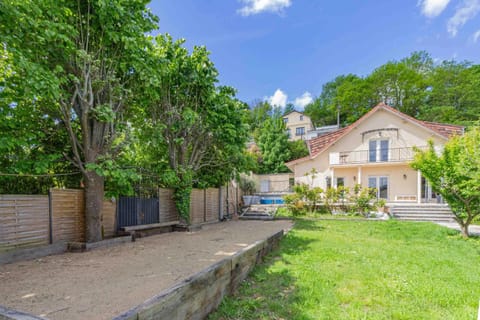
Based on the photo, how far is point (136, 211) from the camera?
286 inches

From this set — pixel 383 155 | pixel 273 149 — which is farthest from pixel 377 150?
pixel 273 149

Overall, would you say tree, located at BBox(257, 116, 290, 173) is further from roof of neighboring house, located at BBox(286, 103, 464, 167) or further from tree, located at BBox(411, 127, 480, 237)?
tree, located at BBox(411, 127, 480, 237)

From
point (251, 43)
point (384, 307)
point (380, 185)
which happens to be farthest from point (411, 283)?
point (251, 43)

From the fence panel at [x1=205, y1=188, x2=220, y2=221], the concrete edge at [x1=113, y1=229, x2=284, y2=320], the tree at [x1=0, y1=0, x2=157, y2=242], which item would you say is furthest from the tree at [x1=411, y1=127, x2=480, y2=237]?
the tree at [x1=0, y1=0, x2=157, y2=242]

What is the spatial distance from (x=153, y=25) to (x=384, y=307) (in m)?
7.58

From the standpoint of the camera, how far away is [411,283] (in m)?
3.67

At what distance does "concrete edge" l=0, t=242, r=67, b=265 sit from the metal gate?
5.64 feet

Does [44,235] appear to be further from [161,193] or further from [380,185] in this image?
[380,185]

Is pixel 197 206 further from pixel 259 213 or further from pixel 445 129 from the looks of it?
pixel 445 129

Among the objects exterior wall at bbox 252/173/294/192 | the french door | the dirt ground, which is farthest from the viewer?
exterior wall at bbox 252/173/294/192

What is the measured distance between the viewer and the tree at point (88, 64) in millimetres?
4336

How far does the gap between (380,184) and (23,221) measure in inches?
764

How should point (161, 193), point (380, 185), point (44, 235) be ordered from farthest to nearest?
point (380, 185), point (161, 193), point (44, 235)

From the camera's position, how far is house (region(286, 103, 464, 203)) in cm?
→ 1584
